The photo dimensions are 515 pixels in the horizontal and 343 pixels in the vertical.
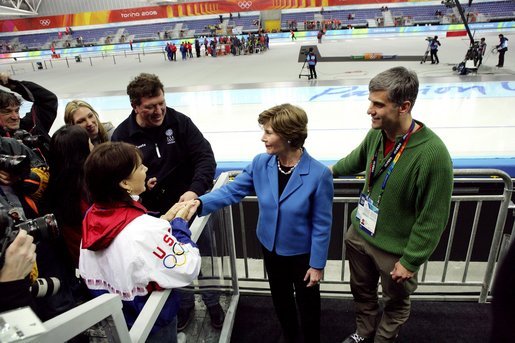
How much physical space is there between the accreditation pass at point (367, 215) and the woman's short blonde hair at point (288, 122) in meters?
0.50

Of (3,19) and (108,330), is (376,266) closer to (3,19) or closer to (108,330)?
(108,330)

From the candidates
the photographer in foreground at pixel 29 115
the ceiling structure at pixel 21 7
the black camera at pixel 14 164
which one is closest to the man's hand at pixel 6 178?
the black camera at pixel 14 164

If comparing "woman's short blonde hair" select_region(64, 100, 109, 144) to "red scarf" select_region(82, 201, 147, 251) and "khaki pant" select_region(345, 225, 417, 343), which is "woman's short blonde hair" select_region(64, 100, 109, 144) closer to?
"red scarf" select_region(82, 201, 147, 251)

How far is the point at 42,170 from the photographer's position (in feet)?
5.57

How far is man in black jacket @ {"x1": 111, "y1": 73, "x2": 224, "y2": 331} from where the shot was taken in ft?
6.05

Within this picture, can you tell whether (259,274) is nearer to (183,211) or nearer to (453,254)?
(183,211)

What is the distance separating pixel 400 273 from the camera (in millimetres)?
1604

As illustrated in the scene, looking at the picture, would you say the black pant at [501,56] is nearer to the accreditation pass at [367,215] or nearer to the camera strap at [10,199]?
the accreditation pass at [367,215]

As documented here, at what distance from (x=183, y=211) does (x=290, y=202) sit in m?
0.53

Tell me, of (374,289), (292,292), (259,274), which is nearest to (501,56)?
(259,274)

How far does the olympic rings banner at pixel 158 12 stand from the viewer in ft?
101

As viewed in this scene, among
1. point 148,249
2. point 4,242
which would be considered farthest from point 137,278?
point 4,242

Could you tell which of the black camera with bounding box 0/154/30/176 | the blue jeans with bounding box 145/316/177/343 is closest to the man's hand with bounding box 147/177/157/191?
the black camera with bounding box 0/154/30/176

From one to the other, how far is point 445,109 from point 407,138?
6075 mm
